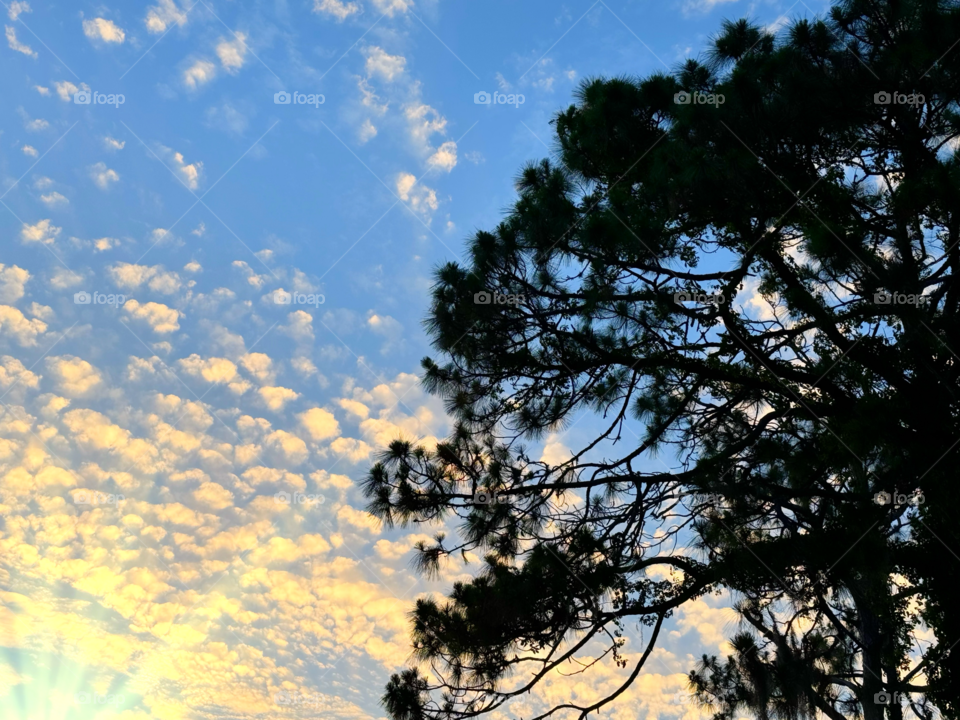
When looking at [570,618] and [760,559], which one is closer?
[760,559]

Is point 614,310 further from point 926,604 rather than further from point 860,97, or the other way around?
point 926,604

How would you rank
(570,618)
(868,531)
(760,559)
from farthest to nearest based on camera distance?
1. (570,618)
2. (760,559)
3. (868,531)

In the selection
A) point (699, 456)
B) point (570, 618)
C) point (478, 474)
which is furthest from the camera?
point (478, 474)

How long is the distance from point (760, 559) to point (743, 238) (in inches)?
93.3

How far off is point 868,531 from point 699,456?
154 cm

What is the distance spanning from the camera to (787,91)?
5492 mm

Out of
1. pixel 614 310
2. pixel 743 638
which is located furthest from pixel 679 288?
pixel 743 638

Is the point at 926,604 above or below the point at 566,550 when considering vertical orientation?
below

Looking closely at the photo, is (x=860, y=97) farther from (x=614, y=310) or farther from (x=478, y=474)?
(x=478, y=474)

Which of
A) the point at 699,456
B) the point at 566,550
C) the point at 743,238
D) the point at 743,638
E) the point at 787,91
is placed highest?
the point at 787,91

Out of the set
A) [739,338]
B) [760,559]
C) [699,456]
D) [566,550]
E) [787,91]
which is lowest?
[760,559]

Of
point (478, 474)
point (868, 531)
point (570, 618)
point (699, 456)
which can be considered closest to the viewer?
point (868, 531)

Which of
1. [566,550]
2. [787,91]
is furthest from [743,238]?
[566,550]

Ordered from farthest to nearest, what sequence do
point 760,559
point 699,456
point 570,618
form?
point 699,456
point 570,618
point 760,559
